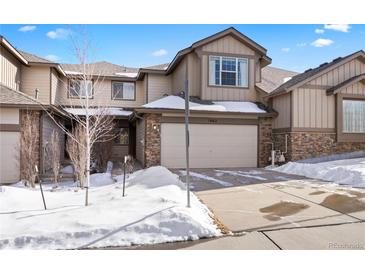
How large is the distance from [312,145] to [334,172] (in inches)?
137

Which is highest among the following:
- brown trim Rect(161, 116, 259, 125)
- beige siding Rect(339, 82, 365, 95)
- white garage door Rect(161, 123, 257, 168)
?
beige siding Rect(339, 82, 365, 95)

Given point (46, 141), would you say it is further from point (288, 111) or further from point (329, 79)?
point (329, 79)

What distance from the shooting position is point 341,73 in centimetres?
1323

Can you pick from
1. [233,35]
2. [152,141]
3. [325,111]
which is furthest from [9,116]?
[325,111]

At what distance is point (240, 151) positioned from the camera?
13250 mm

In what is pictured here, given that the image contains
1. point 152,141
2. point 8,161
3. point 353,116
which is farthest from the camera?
point 353,116

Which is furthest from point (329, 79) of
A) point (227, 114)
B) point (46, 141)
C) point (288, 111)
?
point (46, 141)

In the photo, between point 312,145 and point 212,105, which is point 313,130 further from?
point 212,105

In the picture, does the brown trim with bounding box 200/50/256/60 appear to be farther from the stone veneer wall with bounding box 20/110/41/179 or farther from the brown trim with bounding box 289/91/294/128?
the stone veneer wall with bounding box 20/110/41/179

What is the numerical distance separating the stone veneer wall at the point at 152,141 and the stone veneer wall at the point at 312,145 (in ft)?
19.4

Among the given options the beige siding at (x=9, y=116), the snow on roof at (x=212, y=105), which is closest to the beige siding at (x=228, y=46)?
the snow on roof at (x=212, y=105)

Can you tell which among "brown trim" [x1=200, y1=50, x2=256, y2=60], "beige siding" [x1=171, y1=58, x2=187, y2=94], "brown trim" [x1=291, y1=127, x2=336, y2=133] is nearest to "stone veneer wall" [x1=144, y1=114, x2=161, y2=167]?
"beige siding" [x1=171, y1=58, x2=187, y2=94]

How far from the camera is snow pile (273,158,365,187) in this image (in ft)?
28.2

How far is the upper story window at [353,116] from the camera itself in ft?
43.3
